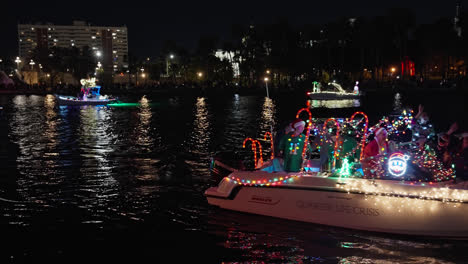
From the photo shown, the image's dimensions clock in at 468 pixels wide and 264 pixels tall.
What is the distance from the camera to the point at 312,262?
26.6 ft

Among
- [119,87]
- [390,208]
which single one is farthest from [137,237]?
[119,87]

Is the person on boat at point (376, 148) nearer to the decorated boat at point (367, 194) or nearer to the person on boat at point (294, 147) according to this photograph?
the decorated boat at point (367, 194)

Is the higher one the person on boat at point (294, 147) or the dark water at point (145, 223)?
the person on boat at point (294, 147)

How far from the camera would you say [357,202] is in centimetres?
880

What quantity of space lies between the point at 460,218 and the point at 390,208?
44.5 inches

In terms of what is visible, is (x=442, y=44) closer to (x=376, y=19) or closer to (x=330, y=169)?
(x=376, y=19)

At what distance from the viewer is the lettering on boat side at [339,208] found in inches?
346

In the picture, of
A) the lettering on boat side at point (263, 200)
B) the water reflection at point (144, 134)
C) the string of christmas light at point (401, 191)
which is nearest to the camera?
the string of christmas light at point (401, 191)

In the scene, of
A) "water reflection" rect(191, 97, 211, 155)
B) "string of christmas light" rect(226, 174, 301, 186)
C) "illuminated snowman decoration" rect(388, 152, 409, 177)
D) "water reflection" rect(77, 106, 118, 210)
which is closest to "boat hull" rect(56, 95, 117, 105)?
"water reflection" rect(191, 97, 211, 155)

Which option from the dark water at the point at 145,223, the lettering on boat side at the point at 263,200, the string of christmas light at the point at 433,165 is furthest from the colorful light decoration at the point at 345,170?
the lettering on boat side at the point at 263,200

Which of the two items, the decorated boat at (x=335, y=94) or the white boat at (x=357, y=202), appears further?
the decorated boat at (x=335, y=94)

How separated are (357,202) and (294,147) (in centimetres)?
178

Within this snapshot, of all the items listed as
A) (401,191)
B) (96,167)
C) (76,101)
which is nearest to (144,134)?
(96,167)

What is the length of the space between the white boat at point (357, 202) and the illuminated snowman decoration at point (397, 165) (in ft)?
0.67
